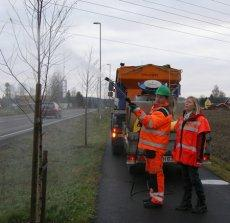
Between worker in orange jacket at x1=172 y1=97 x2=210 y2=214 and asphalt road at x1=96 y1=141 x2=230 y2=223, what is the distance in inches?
10.0

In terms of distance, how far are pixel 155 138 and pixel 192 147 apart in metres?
0.61

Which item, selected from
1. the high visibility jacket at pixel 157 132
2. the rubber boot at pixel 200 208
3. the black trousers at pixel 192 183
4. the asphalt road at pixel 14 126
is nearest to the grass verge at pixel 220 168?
the black trousers at pixel 192 183

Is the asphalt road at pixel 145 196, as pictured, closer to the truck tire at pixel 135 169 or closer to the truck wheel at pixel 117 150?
the truck tire at pixel 135 169

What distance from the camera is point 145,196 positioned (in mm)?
9938

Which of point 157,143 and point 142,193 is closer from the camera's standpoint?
point 157,143

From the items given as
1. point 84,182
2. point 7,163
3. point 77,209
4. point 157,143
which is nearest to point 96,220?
point 77,209

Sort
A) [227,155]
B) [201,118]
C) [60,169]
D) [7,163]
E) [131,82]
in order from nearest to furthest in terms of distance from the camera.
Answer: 1. [201,118]
2. [60,169]
3. [7,163]
4. [227,155]
5. [131,82]

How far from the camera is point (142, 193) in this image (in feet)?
33.6

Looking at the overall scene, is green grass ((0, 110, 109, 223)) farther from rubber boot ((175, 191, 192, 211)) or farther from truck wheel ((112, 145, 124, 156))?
rubber boot ((175, 191, 192, 211))

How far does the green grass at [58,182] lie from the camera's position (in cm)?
799

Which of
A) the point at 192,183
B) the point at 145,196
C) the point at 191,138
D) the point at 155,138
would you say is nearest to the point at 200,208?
the point at 192,183

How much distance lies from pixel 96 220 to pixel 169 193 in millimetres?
2618

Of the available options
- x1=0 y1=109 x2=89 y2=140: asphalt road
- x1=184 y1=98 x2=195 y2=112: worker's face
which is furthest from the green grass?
x1=0 y1=109 x2=89 y2=140: asphalt road

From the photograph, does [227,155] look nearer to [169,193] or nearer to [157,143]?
[169,193]
